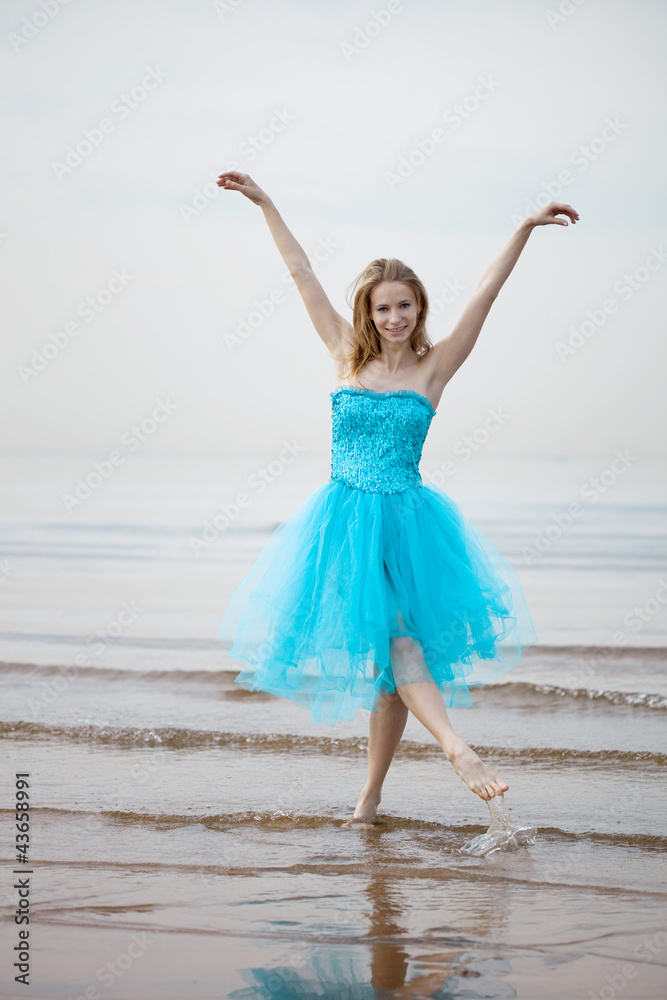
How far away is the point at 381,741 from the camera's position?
12.5 ft

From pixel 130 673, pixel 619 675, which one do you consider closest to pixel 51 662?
pixel 130 673

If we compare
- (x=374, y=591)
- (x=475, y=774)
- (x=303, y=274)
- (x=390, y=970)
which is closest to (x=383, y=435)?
(x=374, y=591)

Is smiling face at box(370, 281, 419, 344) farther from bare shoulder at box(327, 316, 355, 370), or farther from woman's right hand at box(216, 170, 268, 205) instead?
woman's right hand at box(216, 170, 268, 205)

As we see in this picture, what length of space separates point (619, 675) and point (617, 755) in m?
2.33

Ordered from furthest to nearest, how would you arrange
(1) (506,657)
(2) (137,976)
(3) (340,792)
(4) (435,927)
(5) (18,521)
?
(5) (18,521), (3) (340,792), (1) (506,657), (4) (435,927), (2) (137,976)

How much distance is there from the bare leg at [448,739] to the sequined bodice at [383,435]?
773mm

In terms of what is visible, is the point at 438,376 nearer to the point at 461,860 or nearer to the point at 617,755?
the point at 461,860

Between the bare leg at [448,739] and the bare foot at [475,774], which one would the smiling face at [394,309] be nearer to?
the bare leg at [448,739]

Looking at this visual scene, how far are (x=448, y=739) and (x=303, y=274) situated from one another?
6.23 feet

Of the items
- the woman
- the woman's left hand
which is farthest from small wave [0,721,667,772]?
the woman's left hand

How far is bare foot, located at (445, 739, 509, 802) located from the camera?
3213 millimetres

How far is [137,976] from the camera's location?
Result: 239cm

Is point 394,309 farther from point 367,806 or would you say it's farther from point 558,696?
point 558,696

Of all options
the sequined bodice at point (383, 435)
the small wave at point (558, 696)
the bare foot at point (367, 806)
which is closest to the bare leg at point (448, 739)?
the bare foot at point (367, 806)
